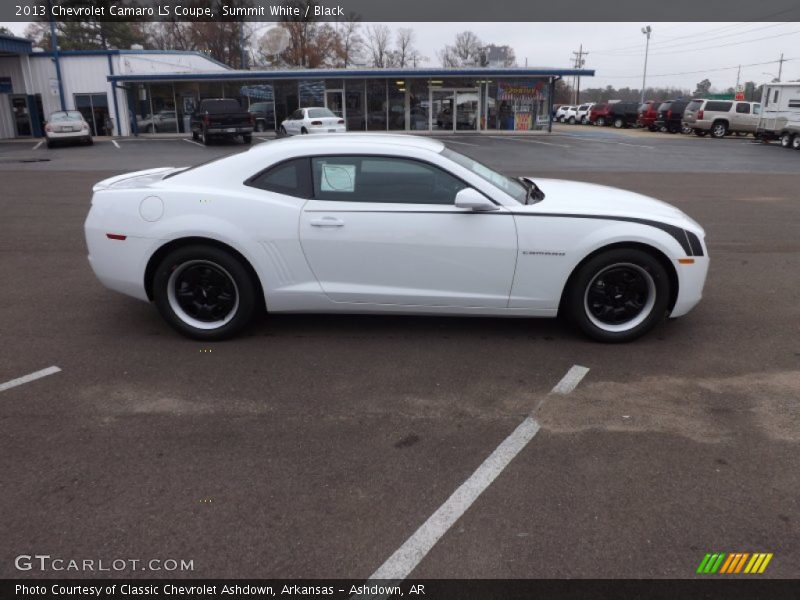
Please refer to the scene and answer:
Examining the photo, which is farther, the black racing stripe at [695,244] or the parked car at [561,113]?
the parked car at [561,113]

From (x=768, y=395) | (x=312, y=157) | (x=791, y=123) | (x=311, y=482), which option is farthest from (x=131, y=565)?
(x=791, y=123)

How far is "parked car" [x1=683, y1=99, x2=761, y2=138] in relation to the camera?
32969 mm

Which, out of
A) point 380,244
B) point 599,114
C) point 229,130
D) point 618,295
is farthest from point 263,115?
point 618,295

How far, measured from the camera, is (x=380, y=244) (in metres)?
4.57

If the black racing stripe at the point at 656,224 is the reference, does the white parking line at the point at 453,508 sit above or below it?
below

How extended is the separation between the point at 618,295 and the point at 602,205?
0.68 meters

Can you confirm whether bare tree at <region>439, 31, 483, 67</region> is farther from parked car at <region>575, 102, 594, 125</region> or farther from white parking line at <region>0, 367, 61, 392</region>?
white parking line at <region>0, 367, 61, 392</region>

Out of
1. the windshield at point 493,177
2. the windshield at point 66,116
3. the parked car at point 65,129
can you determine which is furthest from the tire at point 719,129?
the windshield at point 493,177

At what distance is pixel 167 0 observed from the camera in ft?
195

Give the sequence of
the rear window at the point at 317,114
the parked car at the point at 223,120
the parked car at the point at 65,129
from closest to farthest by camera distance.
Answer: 1. the parked car at the point at 65,129
2. the parked car at the point at 223,120
3. the rear window at the point at 317,114

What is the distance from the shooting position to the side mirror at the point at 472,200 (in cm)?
444

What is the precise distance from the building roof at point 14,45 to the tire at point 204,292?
1301 inches

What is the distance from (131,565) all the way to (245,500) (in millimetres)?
562
